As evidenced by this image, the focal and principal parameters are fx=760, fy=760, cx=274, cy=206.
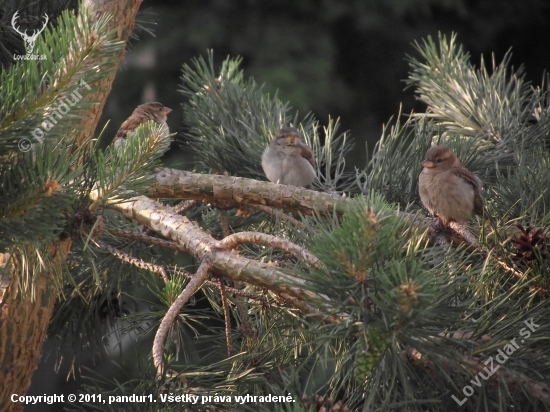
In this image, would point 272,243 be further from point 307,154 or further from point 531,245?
point 307,154

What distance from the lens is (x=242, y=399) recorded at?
1154 millimetres

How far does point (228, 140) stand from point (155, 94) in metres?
4.64

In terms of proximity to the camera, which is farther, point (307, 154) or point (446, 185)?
point (307, 154)

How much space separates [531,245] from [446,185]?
0.82m

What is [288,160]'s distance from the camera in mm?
2557

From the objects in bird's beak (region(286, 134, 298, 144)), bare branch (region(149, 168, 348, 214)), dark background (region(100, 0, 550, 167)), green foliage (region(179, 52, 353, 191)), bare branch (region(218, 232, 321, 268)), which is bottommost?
dark background (region(100, 0, 550, 167))

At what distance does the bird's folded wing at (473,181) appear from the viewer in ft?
6.49

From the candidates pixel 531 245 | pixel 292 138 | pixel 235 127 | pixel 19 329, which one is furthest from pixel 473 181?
pixel 19 329

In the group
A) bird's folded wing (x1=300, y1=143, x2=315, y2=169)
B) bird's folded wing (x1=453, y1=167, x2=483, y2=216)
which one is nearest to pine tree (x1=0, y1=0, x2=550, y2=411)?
bird's folded wing (x1=453, y1=167, x2=483, y2=216)

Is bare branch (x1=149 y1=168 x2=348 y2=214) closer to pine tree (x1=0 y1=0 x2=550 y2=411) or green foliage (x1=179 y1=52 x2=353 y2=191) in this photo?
pine tree (x1=0 y1=0 x2=550 y2=411)

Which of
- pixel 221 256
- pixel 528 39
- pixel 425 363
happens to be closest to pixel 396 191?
pixel 221 256

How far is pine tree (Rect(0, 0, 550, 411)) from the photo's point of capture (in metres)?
0.89

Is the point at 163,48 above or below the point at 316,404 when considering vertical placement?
below

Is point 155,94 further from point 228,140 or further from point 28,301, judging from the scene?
point 28,301
